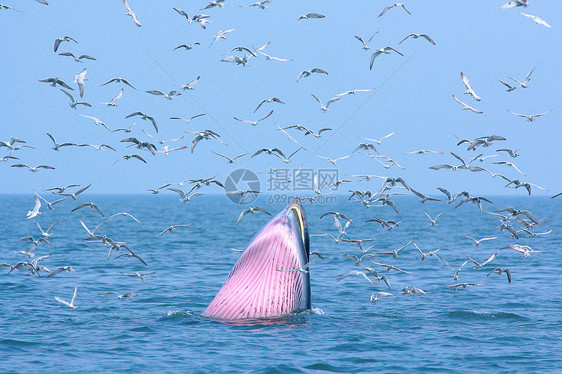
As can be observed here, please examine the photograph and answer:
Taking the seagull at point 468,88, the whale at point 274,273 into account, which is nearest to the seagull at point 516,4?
the seagull at point 468,88

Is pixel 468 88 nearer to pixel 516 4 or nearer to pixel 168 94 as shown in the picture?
pixel 516 4

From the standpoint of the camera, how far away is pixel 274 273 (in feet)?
53.1

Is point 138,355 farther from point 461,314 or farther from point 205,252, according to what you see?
point 205,252

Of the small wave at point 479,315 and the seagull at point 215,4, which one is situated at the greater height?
the seagull at point 215,4

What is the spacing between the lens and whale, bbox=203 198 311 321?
16234 millimetres

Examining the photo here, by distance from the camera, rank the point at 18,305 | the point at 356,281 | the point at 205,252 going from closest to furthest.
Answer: the point at 18,305 → the point at 356,281 → the point at 205,252

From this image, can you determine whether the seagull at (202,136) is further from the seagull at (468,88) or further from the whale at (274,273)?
the seagull at (468,88)

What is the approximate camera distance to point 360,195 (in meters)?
22.6

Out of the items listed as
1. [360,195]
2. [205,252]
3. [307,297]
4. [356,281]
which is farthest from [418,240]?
[307,297]

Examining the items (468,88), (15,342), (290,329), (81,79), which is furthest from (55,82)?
(468,88)

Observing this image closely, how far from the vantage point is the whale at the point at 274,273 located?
16.2 m

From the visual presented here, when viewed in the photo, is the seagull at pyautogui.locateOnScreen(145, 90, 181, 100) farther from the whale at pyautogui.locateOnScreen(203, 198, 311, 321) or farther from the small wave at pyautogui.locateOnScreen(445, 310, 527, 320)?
the small wave at pyautogui.locateOnScreen(445, 310, 527, 320)

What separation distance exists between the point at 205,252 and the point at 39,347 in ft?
88.8

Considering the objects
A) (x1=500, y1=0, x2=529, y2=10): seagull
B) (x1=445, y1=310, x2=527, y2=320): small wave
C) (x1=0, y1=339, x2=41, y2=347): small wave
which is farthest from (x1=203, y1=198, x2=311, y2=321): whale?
(x1=500, y1=0, x2=529, y2=10): seagull
